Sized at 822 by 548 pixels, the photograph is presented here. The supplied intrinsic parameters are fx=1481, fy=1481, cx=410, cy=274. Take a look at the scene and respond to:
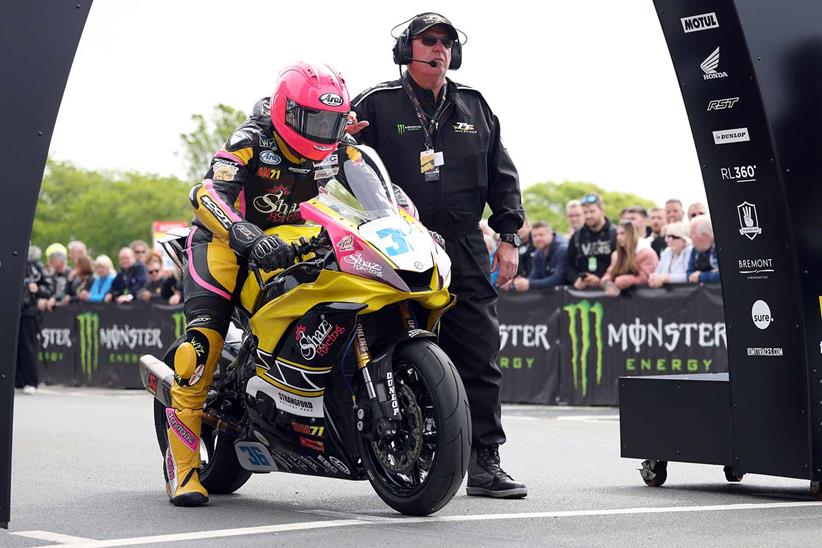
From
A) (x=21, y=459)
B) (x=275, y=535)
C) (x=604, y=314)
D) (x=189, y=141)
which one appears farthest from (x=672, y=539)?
(x=189, y=141)

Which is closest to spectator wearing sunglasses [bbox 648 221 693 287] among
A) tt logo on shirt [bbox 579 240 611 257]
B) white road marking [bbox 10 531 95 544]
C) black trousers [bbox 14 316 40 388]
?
tt logo on shirt [bbox 579 240 611 257]

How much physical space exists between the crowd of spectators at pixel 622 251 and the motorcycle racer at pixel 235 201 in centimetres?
767

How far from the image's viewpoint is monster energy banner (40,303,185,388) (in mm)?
21109

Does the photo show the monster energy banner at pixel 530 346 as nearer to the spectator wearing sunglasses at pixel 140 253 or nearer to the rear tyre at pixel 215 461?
the spectator wearing sunglasses at pixel 140 253

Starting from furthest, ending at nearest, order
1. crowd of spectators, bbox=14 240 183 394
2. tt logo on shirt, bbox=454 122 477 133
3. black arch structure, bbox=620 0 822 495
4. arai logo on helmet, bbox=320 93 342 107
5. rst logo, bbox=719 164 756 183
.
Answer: crowd of spectators, bbox=14 240 183 394 < tt logo on shirt, bbox=454 122 477 133 < rst logo, bbox=719 164 756 183 < black arch structure, bbox=620 0 822 495 < arai logo on helmet, bbox=320 93 342 107

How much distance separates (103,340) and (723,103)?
16.1 meters

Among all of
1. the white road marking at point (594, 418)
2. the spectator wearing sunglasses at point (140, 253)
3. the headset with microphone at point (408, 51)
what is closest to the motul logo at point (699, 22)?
the headset with microphone at point (408, 51)

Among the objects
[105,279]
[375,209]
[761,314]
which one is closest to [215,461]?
[375,209]

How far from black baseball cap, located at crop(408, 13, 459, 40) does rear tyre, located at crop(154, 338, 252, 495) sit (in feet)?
6.72

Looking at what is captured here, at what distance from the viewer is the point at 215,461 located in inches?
302

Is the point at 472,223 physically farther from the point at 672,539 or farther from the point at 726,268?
the point at 672,539

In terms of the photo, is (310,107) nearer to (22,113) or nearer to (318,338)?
(318,338)

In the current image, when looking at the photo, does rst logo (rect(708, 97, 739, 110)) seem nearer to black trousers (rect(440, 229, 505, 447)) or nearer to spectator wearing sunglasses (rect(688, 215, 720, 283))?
black trousers (rect(440, 229, 505, 447))

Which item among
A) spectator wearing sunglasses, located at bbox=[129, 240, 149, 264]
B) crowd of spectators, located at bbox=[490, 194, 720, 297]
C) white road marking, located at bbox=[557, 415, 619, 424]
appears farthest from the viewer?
spectator wearing sunglasses, located at bbox=[129, 240, 149, 264]
